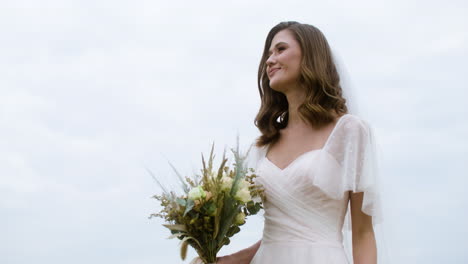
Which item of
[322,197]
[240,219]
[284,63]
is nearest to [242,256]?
[240,219]

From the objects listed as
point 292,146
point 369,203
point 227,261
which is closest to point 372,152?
point 369,203

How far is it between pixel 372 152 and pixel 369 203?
356 millimetres

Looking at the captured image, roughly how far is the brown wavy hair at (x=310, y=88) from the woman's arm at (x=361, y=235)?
64 cm

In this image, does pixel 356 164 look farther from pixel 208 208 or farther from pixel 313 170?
pixel 208 208

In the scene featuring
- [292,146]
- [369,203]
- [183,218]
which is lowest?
[369,203]

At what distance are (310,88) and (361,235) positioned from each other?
1149 mm

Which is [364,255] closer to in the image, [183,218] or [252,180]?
[252,180]

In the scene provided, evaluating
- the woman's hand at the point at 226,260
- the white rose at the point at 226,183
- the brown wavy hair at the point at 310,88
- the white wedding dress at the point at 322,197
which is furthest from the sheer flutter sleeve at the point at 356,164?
the woman's hand at the point at 226,260

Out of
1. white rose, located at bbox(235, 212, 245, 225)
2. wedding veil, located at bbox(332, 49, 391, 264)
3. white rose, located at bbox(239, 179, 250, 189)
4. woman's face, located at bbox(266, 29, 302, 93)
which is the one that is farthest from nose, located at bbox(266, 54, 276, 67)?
white rose, located at bbox(235, 212, 245, 225)

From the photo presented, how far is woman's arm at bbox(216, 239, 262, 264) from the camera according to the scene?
3.79 meters

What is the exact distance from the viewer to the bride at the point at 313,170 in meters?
3.74

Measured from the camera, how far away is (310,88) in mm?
4160

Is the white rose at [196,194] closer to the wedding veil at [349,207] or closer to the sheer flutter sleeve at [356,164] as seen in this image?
the sheer flutter sleeve at [356,164]

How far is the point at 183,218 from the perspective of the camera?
3.43 metres
